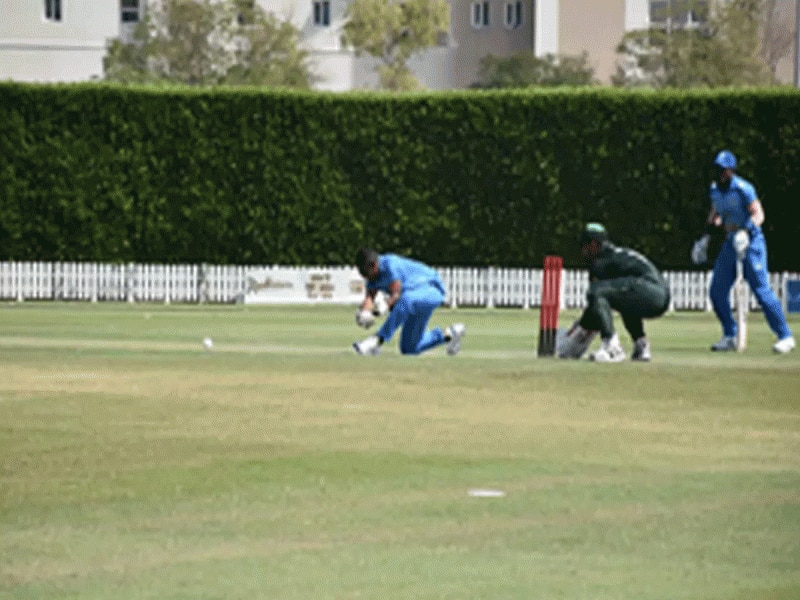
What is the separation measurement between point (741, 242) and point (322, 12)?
3928 inches

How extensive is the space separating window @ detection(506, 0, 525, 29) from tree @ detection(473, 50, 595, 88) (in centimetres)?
929

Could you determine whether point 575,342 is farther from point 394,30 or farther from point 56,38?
point 56,38

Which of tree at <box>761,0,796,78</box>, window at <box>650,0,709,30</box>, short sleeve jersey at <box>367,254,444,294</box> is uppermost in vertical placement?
window at <box>650,0,709,30</box>

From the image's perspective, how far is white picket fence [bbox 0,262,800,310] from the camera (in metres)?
47.7

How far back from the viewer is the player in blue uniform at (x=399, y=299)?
83.4 feet

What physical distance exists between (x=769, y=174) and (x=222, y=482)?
3467 cm

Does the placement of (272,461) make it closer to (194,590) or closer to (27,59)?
(194,590)

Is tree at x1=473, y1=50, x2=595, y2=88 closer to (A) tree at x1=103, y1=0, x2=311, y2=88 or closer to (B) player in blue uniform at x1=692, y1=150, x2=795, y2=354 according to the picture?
(A) tree at x1=103, y1=0, x2=311, y2=88

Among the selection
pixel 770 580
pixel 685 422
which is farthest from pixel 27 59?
pixel 770 580

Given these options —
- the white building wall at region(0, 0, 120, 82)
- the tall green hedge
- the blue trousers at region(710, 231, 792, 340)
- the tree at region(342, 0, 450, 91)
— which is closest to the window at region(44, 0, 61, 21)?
the white building wall at region(0, 0, 120, 82)

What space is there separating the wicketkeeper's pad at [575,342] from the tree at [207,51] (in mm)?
66501

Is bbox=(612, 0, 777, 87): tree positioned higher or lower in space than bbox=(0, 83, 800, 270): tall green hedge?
higher

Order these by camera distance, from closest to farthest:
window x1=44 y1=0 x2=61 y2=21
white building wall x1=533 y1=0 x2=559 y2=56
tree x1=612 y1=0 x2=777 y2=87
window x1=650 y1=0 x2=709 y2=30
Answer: tree x1=612 y1=0 x2=777 y2=87
window x1=650 y1=0 x2=709 y2=30
window x1=44 y1=0 x2=61 y2=21
white building wall x1=533 y1=0 x2=559 y2=56

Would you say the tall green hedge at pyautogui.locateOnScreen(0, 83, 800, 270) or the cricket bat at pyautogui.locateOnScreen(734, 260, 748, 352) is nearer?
the cricket bat at pyautogui.locateOnScreen(734, 260, 748, 352)
